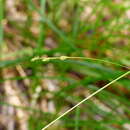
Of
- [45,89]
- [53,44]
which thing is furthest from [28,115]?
[53,44]

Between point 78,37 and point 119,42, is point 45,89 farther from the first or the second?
point 119,42

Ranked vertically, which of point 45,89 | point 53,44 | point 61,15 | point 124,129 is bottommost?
point 124,129

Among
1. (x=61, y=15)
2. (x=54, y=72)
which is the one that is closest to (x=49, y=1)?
(x=61, y=15)

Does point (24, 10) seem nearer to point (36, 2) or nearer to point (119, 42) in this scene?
point (36, 2)

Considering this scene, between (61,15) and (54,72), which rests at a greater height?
(61,15)

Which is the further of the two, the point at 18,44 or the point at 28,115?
the point at 18,44

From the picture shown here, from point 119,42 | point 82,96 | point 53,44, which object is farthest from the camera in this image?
point 119,42

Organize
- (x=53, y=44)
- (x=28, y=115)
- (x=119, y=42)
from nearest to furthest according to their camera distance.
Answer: (x=28, y=115) < (x=53, y=44) < (x=119, y=42)

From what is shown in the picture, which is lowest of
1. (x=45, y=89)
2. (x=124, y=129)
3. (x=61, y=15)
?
(x=124, y=129)

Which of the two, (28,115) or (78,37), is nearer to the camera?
(28,115)
